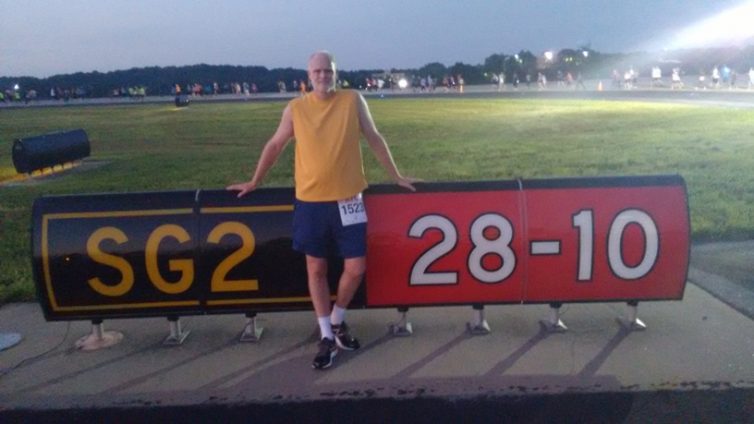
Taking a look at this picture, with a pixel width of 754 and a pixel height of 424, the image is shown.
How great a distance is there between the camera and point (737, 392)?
167 inches

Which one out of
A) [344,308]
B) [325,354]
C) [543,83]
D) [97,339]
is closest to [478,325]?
[344,308]

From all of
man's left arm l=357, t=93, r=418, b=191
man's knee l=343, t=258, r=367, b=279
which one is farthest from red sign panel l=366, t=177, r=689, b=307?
man's knee l=343, t=258, r=367, b=279

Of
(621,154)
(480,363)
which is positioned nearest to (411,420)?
(480,363)

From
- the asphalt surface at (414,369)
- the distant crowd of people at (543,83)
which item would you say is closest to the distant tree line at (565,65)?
the distant crowd of people at (543,83)

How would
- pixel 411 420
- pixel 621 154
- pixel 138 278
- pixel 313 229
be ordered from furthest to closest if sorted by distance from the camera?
pixel 621 154, pixel 138 278, pixel 313 229, pixel 411 420

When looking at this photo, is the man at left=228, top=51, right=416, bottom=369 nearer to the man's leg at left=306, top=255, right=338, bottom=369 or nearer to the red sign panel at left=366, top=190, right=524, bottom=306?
the man's leg at left=306, top=255, right=338, bottom=369

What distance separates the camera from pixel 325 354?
4.78 m

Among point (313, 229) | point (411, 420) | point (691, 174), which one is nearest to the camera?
point (411, 420)

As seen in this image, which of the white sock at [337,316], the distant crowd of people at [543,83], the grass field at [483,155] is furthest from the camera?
the distant crowd of people at [543,83]

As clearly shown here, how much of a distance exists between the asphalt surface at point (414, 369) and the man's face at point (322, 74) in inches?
69.1

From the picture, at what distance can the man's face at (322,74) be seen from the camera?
15.1 ft

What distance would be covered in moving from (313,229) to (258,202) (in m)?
0.64

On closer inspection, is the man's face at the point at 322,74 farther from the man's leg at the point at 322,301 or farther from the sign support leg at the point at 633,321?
the sign support leg at the point at 633,321

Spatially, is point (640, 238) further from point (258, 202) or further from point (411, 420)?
point (258, 202)
